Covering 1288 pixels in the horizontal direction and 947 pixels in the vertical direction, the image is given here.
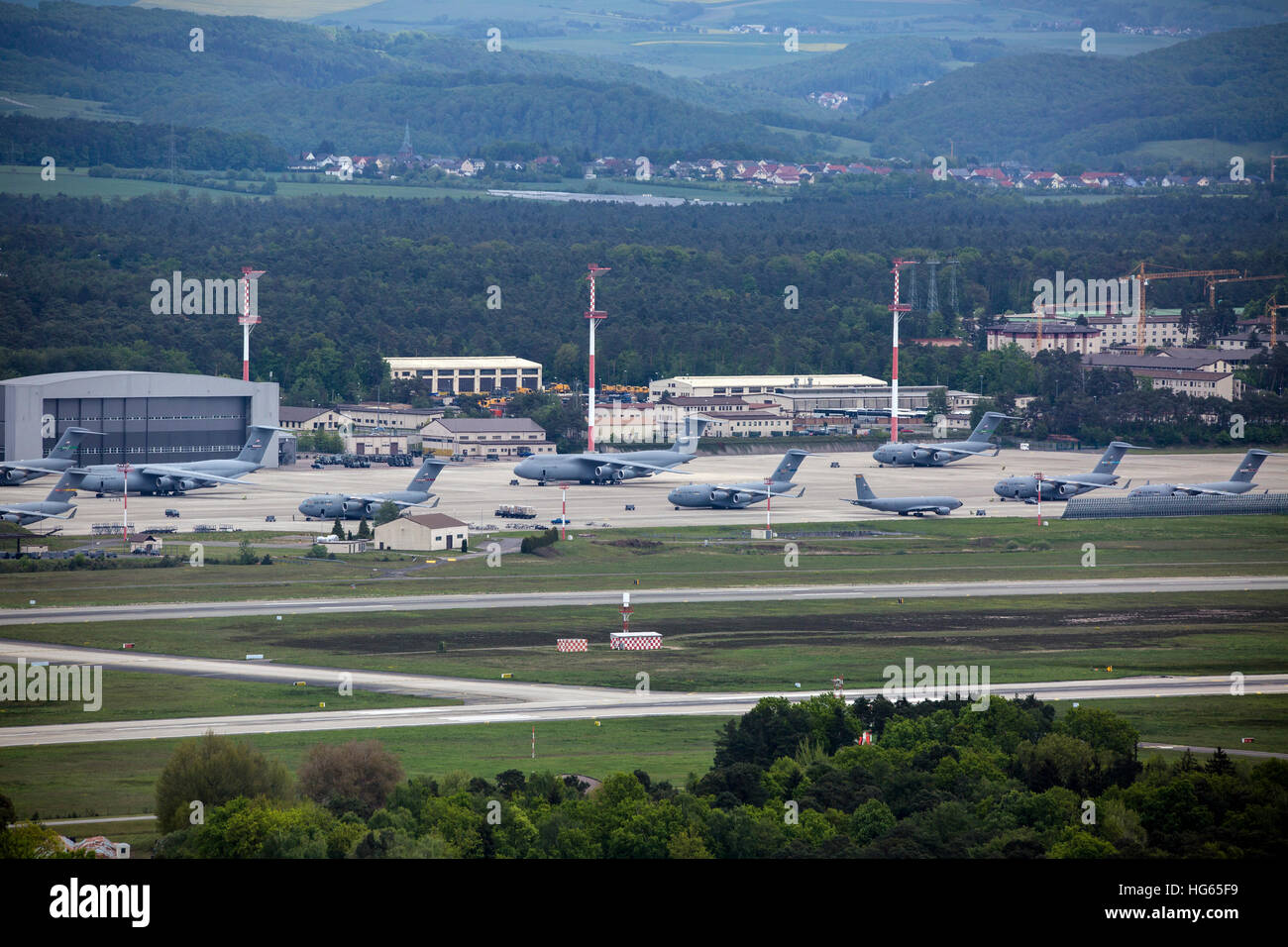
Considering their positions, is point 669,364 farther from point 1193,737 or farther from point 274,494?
point 1193,737

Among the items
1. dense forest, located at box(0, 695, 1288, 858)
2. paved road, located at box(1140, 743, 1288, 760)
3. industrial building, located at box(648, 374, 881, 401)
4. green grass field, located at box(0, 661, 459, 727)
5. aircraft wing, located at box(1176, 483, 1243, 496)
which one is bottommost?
paved road, located at box(1140, 743, 1288, 760)

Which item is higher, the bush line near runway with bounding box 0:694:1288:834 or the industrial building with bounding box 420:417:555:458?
the industrial building with bounding box 420:417:555:458

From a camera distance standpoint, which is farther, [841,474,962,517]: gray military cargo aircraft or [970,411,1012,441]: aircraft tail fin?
[970,411,1012,441]: aircraft tail fin

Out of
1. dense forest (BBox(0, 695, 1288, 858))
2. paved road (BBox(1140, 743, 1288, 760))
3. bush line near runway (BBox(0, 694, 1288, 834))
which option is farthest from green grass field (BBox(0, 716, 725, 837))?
paved road (BBox(1140, 743, 1288, 760))

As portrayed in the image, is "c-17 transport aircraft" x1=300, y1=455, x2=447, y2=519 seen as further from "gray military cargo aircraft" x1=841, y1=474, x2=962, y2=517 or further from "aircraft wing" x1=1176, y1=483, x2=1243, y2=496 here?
"aircraft wing" x1=1176, y1=483, x2=1243, y2=496

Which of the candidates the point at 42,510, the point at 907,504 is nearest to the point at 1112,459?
the point at 907,504

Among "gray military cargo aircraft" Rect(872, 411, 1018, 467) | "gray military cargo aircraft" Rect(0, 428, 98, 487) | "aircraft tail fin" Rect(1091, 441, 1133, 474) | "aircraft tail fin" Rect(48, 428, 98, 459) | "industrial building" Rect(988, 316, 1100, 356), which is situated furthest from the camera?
"industrial building" Rect(988, 316, 1100, 356)

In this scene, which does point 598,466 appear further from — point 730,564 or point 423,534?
point 730,564
